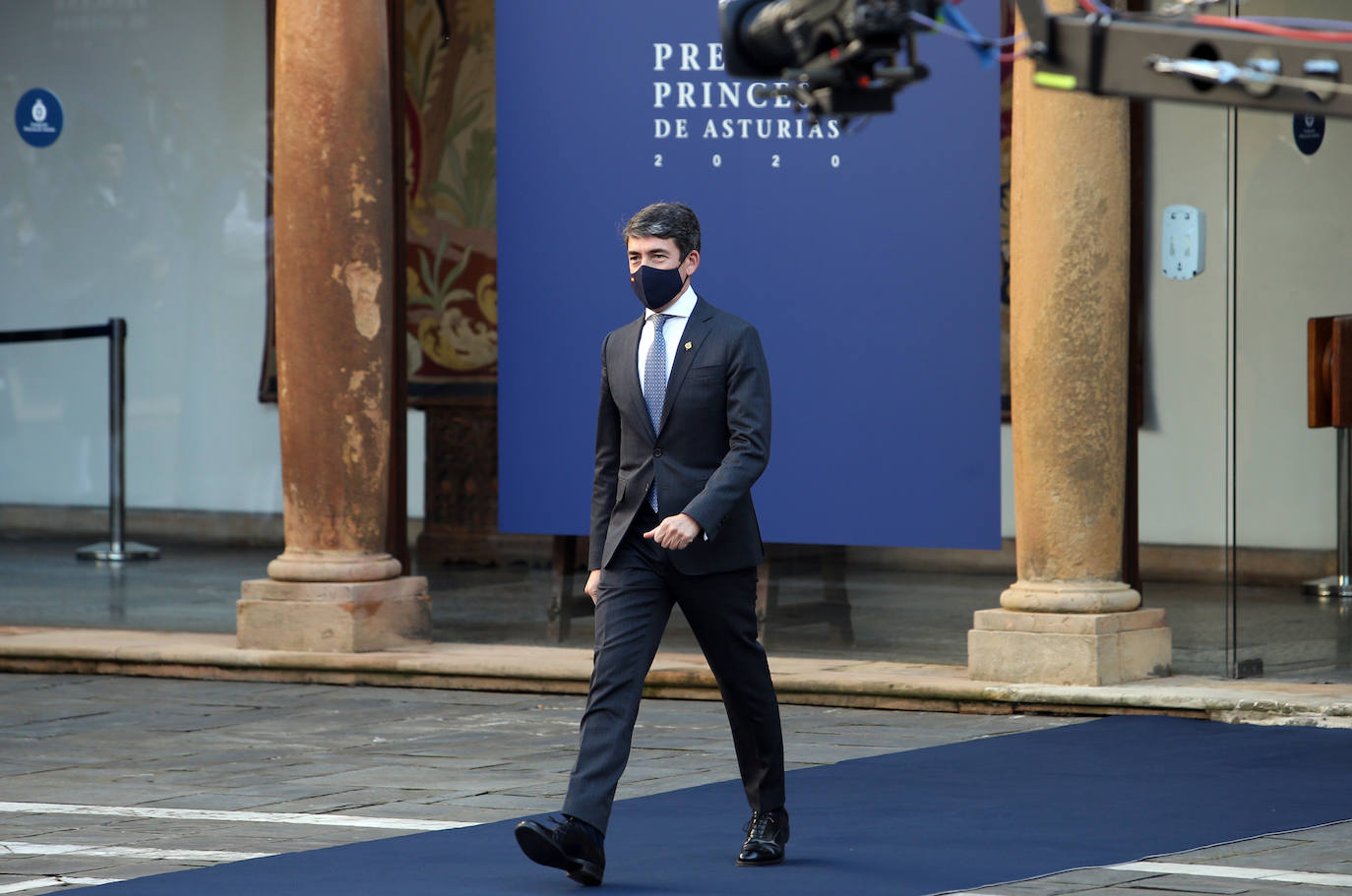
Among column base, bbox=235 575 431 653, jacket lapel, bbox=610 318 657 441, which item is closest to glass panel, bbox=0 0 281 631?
column base, bbox=235 575 431 653

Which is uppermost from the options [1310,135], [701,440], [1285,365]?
[1310,135]

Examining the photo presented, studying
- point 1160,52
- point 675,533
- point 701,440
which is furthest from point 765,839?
point 1160,52

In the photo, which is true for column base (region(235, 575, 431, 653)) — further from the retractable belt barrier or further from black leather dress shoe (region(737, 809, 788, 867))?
black leather dress shoe (region(737, 809, 788, 867))

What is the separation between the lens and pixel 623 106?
1032 centimetres

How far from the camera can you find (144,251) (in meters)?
13.2

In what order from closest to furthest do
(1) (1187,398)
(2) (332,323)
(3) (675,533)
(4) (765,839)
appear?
(3) (675,533), (4) (765,839), (2) (332,323), (1) (1187,398)

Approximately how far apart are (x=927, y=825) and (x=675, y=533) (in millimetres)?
1281

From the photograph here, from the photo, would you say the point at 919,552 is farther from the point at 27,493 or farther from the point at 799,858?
the point at 27,493

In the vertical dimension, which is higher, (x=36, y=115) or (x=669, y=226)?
(x=36, y=115)

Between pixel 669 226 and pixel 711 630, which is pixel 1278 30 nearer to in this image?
pixel 669 226

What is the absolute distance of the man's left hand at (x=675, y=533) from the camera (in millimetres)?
5977

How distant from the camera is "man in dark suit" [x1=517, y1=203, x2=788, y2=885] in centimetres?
612

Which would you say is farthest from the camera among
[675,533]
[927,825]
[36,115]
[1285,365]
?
[36,115]

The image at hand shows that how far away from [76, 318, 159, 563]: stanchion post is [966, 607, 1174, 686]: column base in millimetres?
5093
